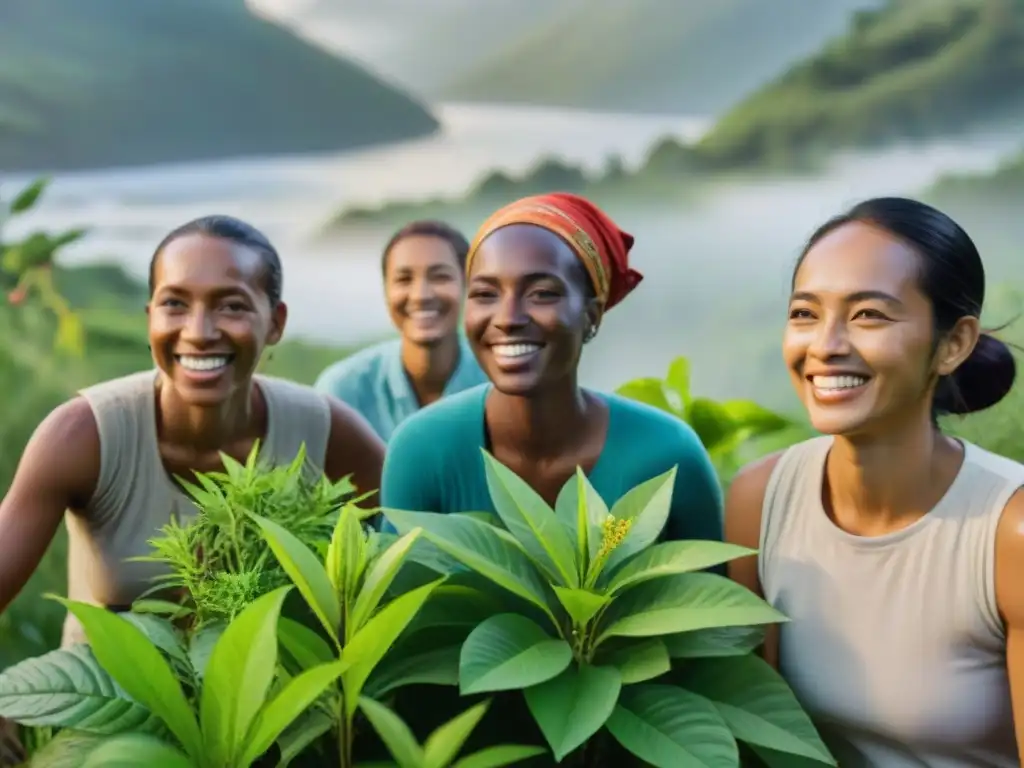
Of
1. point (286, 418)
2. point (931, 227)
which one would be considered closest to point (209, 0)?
point (286, 418)

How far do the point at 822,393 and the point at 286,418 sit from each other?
609 millimetres

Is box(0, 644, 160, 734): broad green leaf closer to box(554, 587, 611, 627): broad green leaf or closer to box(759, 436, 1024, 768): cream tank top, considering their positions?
box(554, 587, 611, 627): broad green leaf

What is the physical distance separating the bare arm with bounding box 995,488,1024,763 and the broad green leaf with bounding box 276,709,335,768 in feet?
1.62

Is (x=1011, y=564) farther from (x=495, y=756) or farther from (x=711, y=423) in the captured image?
(x=711, y=423)

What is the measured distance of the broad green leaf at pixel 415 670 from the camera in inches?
25.7

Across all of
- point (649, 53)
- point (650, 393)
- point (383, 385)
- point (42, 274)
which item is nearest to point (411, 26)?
point (649, 53)

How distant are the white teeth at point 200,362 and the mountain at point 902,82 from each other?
1506mm

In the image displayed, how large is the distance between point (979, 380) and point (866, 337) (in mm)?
162

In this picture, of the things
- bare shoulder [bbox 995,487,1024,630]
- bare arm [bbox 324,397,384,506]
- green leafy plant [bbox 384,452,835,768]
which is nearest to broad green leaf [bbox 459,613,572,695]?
green leafy plant [bbox 384,452,835,768]

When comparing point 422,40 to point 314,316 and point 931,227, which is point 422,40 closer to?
point 314,316

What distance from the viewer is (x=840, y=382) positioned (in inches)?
29.1

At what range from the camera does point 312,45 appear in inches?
84.7

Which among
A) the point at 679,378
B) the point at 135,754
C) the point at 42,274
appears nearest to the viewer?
the point at 135,754

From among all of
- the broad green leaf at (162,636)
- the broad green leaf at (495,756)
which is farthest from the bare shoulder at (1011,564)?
the broad green leaf at (162,636)
